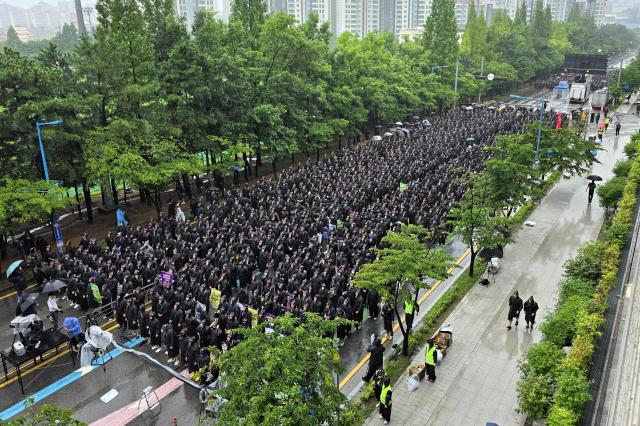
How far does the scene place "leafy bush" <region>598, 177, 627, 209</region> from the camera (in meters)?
24.1

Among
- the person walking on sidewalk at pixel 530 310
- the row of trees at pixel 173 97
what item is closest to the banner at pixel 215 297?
the row of trees at pixel 173 97

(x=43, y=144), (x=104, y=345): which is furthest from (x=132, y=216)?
(x=104, y=345)

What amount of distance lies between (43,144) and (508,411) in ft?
69.0

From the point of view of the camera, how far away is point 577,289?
14500mm

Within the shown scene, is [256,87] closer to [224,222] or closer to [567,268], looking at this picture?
[224,222]

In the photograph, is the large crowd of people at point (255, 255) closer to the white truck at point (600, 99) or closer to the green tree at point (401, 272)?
the green tree at point (401, 272)

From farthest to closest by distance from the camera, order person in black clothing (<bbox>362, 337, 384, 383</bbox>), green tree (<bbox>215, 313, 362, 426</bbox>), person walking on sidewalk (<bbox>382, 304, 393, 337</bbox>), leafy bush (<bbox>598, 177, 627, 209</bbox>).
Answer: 1. leafy bush (<bbox>598, 177, 627, 209</bbox>)
2. person walking on sidewalk (<bbox>382, 304, 393, 337</bbox>)
3. person in black clothing (<bbox>362, 337, 384, 383</bbox>)
4. green tree (<bbox>215, 313, 362, 426</bbox>)

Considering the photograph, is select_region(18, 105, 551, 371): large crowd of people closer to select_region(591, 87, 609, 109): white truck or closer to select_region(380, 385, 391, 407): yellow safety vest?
select_region(380, 385, 391, 407): yellow safety vest

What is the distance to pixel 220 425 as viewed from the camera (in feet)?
26.5

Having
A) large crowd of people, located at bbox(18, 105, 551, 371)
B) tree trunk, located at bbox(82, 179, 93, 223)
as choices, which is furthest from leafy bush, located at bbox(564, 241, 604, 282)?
tree trunk, located at bbox(82, 179, 93, 223)

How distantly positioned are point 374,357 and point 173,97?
20.1 m

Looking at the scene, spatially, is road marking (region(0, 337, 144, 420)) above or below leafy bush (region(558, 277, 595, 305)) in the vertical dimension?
below

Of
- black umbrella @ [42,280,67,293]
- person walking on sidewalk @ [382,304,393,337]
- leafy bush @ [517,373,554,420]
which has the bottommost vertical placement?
person walking on sidewalk @ [382,304,393,337]

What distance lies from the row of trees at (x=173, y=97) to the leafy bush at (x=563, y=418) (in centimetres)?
1891
